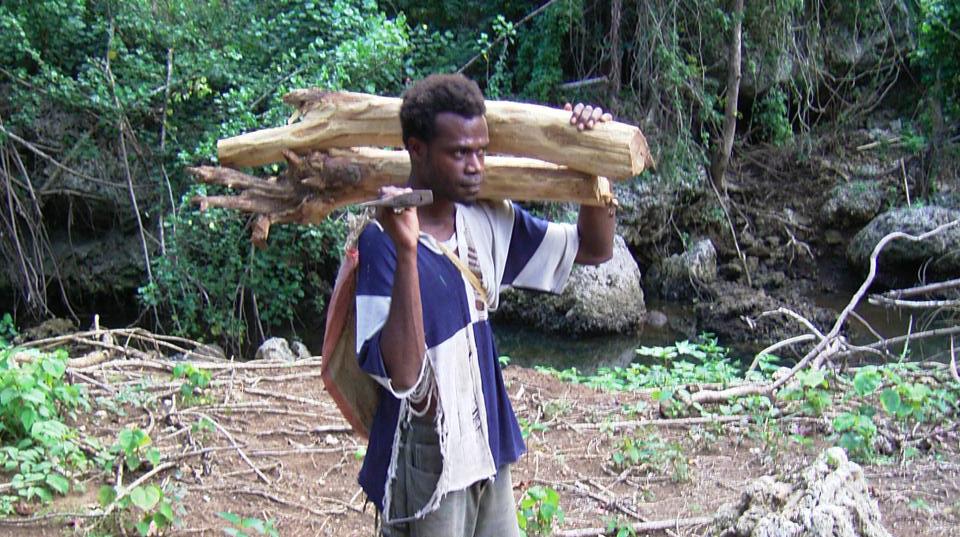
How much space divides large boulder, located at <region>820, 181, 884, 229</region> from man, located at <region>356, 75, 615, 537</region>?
1085 centimetres

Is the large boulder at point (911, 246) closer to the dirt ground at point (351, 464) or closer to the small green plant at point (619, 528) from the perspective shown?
the dirt ground at point (351, 464)

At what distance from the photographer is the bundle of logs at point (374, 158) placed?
263cm

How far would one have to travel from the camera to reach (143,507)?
3430 millimetres

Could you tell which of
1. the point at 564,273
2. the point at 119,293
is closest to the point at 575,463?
the point at 564,273

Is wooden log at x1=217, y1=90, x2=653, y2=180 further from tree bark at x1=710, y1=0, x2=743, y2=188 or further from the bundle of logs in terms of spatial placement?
tree bark at x1=710, y1=0, x2=743, y2=188

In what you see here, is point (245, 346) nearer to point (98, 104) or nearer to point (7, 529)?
point (98, 104)

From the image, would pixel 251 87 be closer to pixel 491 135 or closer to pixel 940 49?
pixel 491 135

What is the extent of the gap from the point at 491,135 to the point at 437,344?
2.25 feet

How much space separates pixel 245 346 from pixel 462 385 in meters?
7.48

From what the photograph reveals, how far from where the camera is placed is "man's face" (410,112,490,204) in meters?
2.36

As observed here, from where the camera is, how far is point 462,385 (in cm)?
236

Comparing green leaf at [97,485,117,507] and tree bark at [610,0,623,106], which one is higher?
tree bark at [610,0,623,106]

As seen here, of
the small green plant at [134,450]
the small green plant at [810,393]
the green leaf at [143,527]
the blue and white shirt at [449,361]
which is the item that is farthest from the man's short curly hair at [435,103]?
the small green plant at [810,393]

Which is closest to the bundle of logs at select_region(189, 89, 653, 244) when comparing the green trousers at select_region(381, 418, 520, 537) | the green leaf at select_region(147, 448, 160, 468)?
the green trousers at select_region(381, 418, 520, 537)
